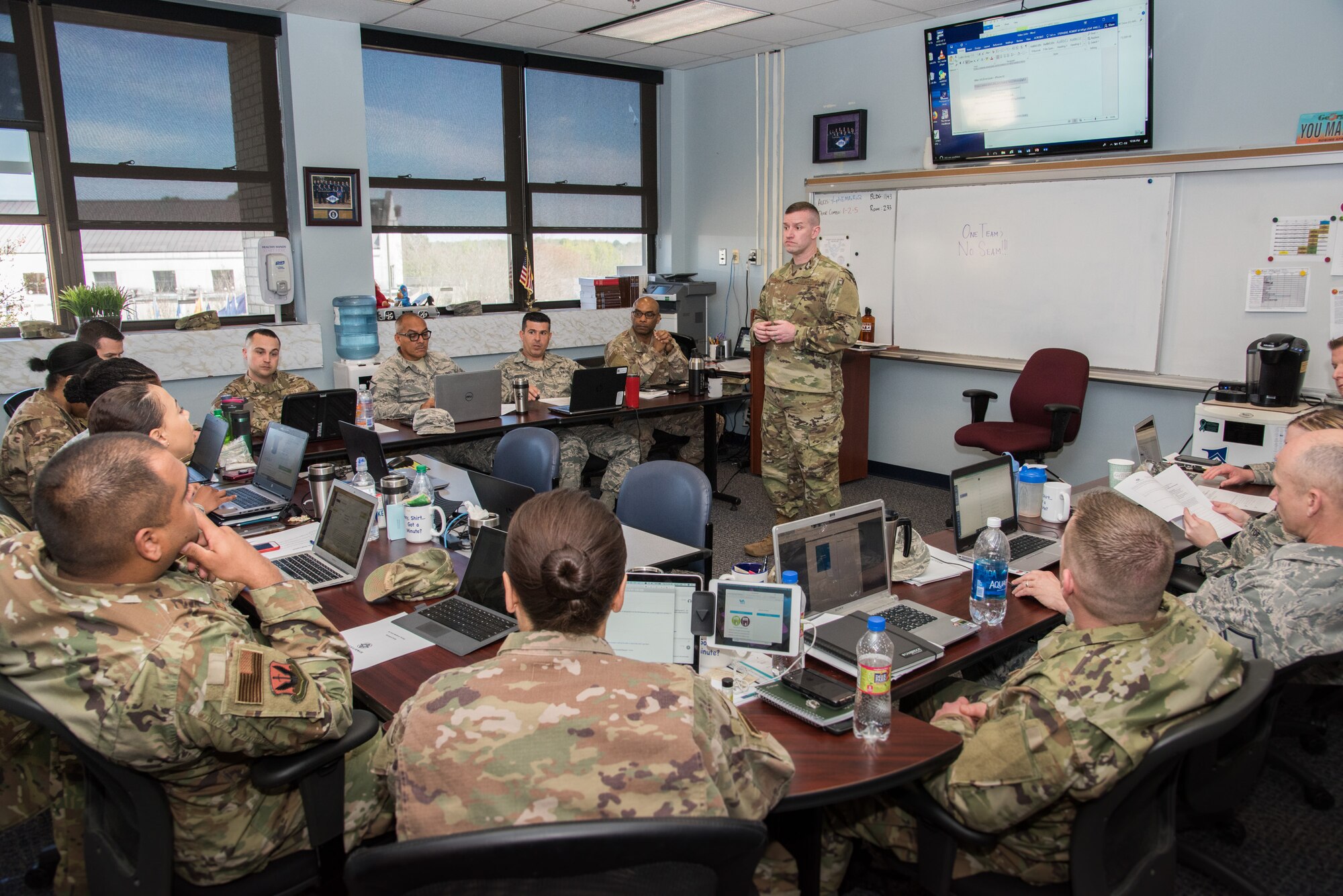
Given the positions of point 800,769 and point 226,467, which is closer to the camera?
point 800,769

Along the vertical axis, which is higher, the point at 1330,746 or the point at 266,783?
the point at 266,783

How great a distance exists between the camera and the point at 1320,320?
430 centimetres

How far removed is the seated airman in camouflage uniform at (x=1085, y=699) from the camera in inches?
60.3

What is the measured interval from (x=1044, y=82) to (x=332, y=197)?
4413 millimetres

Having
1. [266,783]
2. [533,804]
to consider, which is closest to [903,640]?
[533,804]

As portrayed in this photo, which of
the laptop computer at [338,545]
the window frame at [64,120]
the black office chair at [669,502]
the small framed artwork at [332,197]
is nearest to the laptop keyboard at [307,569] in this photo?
the laptop computer at [338,545]

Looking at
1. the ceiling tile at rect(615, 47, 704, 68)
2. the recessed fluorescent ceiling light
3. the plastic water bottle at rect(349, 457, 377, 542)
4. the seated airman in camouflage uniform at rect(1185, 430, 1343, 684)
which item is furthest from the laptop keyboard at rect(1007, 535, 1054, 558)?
the ceiling tile at rect(615, 47, 704, 68)

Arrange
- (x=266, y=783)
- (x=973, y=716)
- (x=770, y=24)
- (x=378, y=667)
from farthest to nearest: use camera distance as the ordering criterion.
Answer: (x=770, y=24) → (x=378, y=667) → (x=973, y=716) → (x=266, y=783)

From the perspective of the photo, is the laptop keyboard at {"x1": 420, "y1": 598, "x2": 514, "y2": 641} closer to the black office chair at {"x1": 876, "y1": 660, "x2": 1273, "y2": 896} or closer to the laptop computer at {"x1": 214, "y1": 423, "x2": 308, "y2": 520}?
the black office chair at {"x1": 876, "y1": 660, "x2": 1273, "y2": 896}

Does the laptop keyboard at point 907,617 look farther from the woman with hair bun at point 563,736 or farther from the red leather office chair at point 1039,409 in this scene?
the red leather office chair at point 1039,409

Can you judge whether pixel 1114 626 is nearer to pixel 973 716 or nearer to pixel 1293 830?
pixel 973 716

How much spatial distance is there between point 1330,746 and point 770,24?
196 inches

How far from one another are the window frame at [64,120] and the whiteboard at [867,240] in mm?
3819

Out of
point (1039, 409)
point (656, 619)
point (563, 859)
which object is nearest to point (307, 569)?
point (656, 619)
